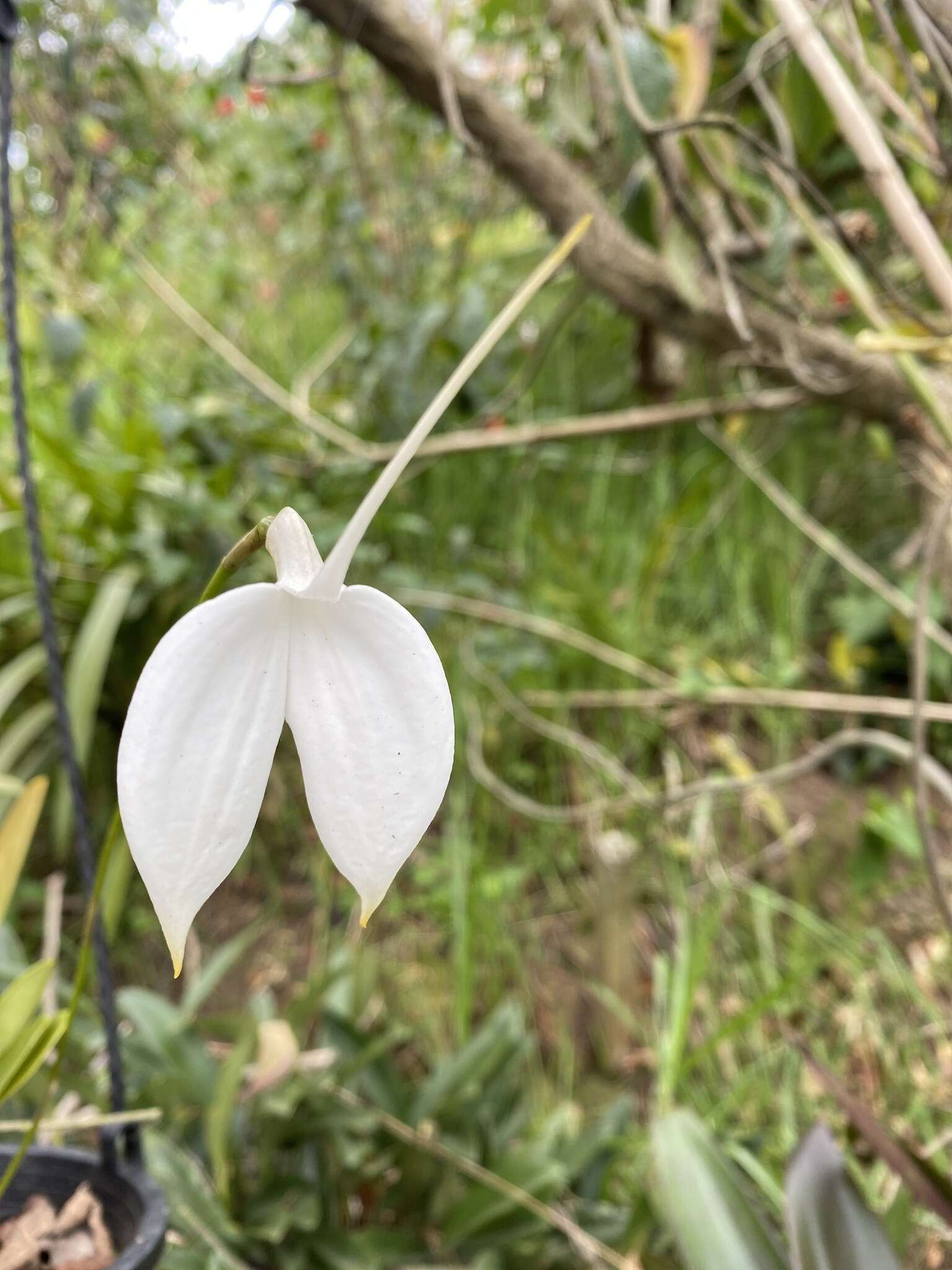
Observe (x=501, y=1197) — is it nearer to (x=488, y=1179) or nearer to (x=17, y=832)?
(x=488, y=1179)

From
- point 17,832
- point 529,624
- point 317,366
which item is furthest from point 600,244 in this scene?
point 17,832

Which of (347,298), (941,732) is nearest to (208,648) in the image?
(941,732)

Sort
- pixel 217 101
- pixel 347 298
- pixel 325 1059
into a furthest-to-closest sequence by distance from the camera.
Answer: pixel 347 298 < pixel 217 101 < pixel 325 1059

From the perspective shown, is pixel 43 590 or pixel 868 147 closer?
pixel 43 590

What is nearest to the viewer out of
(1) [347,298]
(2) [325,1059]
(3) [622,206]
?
(2) [325,1059]

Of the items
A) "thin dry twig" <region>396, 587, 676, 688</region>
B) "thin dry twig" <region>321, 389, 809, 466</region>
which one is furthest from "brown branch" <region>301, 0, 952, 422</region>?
"thin dry twig" <region>396, 587, 676, 688</region>

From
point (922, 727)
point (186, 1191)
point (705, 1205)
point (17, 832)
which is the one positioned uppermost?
point (922, 727)

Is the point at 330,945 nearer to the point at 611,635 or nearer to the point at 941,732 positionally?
the point at 611,635
